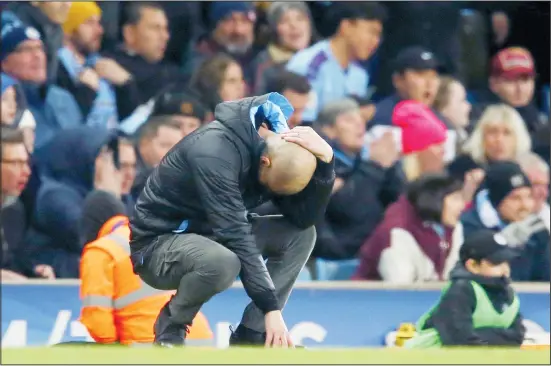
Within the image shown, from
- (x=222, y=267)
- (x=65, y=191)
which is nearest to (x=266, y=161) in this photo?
(x=222, y=267)

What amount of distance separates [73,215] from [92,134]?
0.53 meters

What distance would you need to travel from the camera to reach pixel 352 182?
8.18 meters

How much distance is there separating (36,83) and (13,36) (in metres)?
0.32

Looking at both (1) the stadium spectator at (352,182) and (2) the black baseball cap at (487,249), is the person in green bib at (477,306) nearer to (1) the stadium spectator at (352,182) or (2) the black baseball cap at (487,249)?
(2) the black baseball cap at (487,249)

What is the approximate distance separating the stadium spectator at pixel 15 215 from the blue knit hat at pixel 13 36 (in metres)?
0.53

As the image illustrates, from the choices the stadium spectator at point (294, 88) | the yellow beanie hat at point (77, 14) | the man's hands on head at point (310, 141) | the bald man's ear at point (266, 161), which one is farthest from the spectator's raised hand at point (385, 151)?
the bald man's ear at point (266, 161)

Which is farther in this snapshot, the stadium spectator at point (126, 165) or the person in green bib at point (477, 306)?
the stadium spectator at point (126, 165)

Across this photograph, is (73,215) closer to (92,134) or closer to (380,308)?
(92,134)

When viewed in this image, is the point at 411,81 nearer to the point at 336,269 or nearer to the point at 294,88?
the point at 294,88

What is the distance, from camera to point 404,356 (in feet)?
13.8

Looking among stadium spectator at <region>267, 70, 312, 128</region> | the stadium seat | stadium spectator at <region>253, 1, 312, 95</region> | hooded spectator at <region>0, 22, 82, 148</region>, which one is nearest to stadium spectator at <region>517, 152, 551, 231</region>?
the stadium seat

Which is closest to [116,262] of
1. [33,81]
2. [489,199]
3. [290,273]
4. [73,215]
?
[290,273]

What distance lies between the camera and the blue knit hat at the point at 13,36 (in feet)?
26.6

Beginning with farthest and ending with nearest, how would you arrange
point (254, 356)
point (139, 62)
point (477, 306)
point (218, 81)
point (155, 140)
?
1. point (139, 62)
2. point (218, 81)
3. point (155, 140)
4. point (477, 306)
5. point (254, 356)
